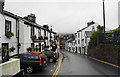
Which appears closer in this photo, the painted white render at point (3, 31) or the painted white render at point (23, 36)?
the painted white render at point (3, 31)

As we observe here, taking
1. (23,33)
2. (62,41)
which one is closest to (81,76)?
(23,33)

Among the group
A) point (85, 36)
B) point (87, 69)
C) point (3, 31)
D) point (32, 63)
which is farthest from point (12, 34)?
point (85, 36)

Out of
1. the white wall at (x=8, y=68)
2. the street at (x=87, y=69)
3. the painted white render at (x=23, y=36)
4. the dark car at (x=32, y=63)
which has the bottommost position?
the street at (x=87, y=69)

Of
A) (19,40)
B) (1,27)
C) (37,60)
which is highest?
(1,27)

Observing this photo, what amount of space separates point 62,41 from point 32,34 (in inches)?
4241

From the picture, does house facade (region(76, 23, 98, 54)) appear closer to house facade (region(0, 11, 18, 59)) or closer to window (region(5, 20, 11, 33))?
house facade (region(0, 11, 18, 59))

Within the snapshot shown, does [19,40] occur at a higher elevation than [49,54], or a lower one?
higher

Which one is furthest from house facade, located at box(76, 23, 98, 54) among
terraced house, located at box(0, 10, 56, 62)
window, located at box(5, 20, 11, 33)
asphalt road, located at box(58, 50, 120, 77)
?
window, located at box(5, 20, 11, 33)

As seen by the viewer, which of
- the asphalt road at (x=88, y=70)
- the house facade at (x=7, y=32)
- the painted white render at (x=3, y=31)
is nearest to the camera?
the asphalt road at (x=88, y=70)

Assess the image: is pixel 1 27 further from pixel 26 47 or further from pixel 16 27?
pixel 26 47

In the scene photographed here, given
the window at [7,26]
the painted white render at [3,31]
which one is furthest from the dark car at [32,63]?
the window at [7,26]

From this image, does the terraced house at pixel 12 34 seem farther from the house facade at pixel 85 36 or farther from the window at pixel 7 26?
the house facade at pixel 85 36

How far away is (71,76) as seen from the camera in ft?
35.3

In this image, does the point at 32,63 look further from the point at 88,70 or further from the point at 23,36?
the point at 23,36
